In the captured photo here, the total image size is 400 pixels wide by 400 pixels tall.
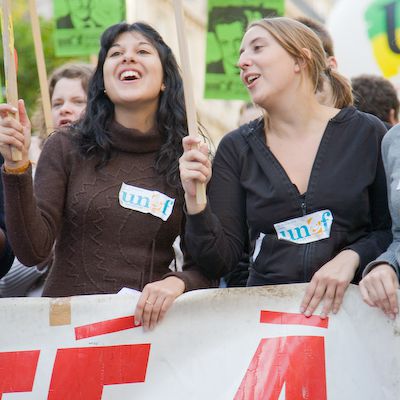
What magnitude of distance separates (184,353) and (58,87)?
2.12m

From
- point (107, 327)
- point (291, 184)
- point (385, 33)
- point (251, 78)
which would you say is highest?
point (251, 78)

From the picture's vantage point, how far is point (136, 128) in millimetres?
3965

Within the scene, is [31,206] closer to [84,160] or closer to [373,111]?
[84,160]

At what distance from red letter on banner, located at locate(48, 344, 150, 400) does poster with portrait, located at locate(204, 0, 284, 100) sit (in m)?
3.03

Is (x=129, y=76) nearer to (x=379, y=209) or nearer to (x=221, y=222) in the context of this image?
(x=221, y=222)

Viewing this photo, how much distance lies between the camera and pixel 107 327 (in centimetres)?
346

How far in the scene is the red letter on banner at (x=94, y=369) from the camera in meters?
3.37

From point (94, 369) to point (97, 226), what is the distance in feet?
1.81

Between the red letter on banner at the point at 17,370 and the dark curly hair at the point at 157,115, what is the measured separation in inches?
30.2

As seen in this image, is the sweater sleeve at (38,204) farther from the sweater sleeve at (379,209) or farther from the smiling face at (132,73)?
the sweater sleeve at (379,209)

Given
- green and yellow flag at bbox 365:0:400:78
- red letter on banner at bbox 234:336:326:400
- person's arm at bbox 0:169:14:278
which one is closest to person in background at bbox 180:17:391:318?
red letter on banner at bbox 234:336:326:400

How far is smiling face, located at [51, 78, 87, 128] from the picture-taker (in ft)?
16.5

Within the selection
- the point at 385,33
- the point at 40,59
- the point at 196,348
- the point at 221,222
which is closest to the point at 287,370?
the point at 196,348

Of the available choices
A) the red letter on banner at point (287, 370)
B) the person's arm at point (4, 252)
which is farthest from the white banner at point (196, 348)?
the person's arm at point (4, 252)
